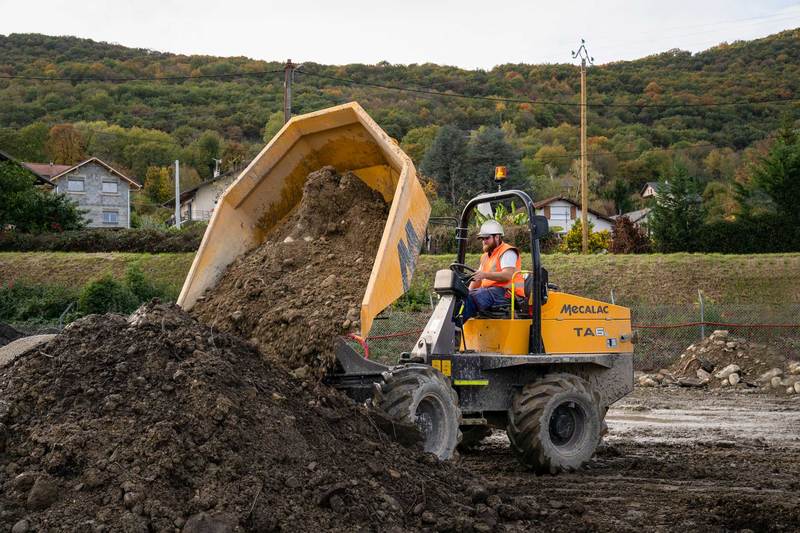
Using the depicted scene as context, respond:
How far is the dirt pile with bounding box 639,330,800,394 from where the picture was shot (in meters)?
18.4

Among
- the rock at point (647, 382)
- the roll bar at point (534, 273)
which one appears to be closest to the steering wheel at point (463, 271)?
the roll bar at point (534, 273)

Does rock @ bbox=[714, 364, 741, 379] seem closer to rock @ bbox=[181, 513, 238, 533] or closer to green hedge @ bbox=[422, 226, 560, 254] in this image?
green hedge @ bbox=[422, 226, 560, 254]

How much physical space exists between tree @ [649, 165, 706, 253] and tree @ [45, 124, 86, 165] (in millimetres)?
55930

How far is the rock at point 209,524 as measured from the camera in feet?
16.9

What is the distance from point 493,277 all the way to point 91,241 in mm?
30811

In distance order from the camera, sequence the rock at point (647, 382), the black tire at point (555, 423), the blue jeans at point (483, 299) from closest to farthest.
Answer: the black tire at point (555, 423) → the blue jeans at point (483, 299) → the rock at point (647, 382)

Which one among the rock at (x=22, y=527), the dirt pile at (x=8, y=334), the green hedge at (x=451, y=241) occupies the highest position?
the green hedge at (x=451, y=241)

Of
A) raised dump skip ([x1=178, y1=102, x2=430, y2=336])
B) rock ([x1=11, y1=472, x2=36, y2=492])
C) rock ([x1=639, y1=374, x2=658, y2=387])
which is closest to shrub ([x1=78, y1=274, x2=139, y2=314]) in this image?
rock ([x1=639, y1=374, x2=658, y2=387])

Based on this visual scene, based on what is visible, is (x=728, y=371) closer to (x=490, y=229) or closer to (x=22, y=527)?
(x=490, y=229)

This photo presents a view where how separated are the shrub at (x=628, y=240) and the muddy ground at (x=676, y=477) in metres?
23.8

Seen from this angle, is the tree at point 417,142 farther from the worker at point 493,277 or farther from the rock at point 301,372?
the rock at point 301,372

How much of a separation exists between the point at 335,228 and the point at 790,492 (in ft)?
14.8

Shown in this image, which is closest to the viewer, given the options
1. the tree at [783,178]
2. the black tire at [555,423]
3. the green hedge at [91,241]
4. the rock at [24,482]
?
the rock at [24,482]

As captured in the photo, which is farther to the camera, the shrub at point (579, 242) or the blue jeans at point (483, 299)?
the shrub at point (579, 242)
